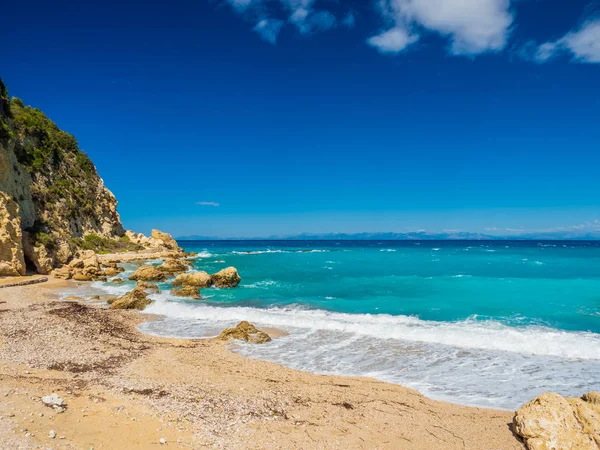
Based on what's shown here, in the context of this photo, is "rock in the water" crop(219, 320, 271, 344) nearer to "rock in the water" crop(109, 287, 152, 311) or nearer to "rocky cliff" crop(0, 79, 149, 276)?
"rock in the water" crop(109, 287, 152, 311)

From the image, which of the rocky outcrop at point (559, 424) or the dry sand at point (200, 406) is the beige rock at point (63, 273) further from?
the rocky outcrop at point (559, 424)

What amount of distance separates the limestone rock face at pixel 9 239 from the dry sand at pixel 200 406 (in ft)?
52.4

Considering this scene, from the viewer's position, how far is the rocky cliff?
2547 cm

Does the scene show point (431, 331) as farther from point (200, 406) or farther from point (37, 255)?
point (37, 255)

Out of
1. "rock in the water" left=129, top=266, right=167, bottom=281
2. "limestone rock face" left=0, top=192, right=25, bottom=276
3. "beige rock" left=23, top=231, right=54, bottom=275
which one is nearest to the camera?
"limestone rock face" left=0, top=192, right=25, bottom=276

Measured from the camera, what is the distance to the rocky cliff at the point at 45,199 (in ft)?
83.6

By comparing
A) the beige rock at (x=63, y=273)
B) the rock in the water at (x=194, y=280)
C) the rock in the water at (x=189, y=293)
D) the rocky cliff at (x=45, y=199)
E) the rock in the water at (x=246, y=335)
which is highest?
the rocky cliff at (x=45, y=199)

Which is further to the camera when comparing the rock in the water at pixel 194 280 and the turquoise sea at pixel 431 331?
the rock in the water at pixel 194 280

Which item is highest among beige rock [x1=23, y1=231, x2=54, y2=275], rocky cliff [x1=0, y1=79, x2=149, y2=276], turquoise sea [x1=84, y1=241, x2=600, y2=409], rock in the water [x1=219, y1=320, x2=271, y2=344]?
rocky cliff [x1=0, y1=79, x2=149, y2=276]

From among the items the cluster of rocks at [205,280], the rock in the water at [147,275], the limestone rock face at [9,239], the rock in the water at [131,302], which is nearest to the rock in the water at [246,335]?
the rock in the water at [131,302]

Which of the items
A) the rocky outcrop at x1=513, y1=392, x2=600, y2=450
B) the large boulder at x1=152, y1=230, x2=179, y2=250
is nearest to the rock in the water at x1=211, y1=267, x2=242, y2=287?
the rocky outcrop at x1=513, y1=392, x2=600, y2=450

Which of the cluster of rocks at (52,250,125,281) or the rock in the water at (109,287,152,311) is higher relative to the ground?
the cluster of rocks at (52,250,125,281)

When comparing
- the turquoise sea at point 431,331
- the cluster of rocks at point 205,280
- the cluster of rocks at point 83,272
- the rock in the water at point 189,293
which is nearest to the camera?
the turquoise sea at point 431,331

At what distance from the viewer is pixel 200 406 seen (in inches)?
293
